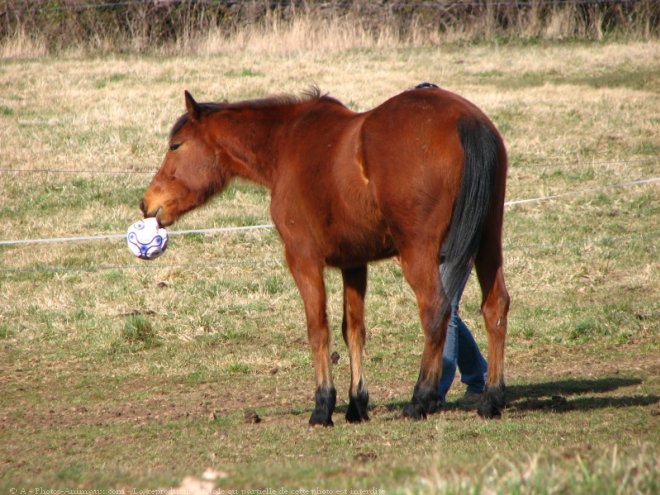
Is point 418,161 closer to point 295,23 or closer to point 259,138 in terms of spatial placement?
point 259,138

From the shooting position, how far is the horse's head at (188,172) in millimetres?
8047

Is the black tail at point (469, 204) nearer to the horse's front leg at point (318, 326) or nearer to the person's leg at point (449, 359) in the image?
the horse's front leg at point (318, 326)

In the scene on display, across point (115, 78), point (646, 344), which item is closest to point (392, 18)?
point (115, 78)

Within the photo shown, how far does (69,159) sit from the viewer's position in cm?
1647

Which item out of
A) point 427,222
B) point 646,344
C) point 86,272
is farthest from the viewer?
point 86,272

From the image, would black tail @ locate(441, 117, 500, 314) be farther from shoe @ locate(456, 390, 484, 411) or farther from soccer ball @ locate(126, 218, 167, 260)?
soccer ball @ locate(126, 218, 167, 260)

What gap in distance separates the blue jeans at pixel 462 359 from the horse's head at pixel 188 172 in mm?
2183

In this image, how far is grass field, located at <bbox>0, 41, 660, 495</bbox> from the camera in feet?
19.7

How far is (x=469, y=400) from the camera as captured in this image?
8328 millimetres

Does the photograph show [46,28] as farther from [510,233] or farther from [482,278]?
[482,278]

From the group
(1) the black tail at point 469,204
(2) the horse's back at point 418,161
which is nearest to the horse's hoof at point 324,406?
(1) the black tail at point 469,204

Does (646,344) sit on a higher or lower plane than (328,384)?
lower

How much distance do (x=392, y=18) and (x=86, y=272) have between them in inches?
607

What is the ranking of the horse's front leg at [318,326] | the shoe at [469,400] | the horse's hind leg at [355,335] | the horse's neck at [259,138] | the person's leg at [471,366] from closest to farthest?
the horse's front leg at [318,326] < the horse's hind leg at [355,335] < the horse's neck at [259,138] < the shoe at [469,400] < the person's leg at [471,366]
